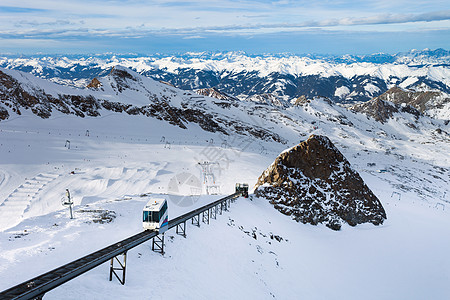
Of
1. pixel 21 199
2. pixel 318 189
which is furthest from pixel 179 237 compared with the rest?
pixel 318 189

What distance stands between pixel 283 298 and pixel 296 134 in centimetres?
15756

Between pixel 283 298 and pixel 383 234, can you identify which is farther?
pixel 383 234

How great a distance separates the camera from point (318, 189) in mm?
45312

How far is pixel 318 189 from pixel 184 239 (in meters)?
28.9

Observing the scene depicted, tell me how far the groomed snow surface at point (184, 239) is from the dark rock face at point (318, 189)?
6.42ft

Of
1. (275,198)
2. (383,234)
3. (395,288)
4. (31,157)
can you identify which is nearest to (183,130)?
(31,157)

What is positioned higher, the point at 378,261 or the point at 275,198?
the point at 275,198

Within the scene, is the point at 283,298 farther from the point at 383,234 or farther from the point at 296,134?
the point at 296,134

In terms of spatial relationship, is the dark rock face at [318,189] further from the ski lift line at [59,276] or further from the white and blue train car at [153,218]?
the ski lift line at [59,276]

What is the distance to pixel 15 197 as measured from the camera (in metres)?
37.4

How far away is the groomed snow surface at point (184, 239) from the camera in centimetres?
1850

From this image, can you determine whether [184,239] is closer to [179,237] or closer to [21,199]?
[179,237]

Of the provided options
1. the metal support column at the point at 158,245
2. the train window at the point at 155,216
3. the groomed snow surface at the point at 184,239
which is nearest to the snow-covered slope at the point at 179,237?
the groomed snow surface at the point at 184,239

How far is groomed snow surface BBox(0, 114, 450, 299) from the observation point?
18500 millimetres
